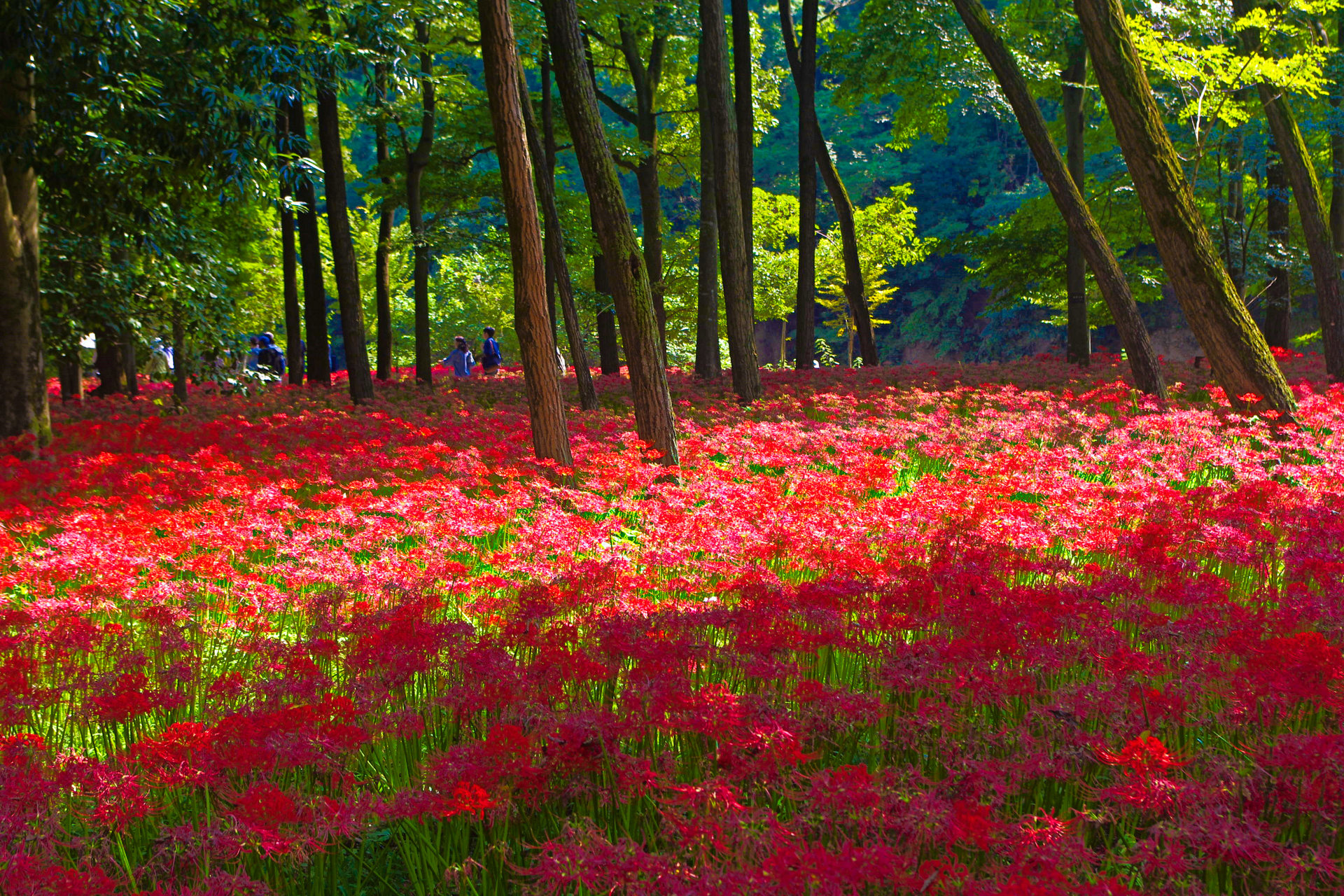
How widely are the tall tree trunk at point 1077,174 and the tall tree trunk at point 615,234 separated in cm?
1319

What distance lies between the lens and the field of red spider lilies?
203cm

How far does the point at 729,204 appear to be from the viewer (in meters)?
12.9

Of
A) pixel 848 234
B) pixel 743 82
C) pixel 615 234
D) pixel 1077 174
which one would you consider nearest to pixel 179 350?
pixel 615 234

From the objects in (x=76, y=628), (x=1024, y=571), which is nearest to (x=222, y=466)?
(x=76, y=628)

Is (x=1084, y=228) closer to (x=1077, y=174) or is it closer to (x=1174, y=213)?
(x=1174, y=213)

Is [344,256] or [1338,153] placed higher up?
[1338,153]

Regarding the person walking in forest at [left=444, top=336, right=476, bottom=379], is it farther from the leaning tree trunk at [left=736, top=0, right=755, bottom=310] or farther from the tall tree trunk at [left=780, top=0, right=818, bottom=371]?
the leaning tree trunk at [left=736, top=0, right=755, bottom=310]

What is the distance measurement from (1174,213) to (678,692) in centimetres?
937

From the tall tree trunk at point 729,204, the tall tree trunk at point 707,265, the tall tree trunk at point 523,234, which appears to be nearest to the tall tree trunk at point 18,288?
the tall tree trunk at point 523,234

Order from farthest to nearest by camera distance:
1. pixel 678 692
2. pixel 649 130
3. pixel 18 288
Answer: pixel 649 130, pixel 18 288, pixel 678 692

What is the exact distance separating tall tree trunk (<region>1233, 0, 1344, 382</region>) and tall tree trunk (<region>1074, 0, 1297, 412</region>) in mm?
5640

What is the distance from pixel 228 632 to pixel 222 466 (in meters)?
3.74

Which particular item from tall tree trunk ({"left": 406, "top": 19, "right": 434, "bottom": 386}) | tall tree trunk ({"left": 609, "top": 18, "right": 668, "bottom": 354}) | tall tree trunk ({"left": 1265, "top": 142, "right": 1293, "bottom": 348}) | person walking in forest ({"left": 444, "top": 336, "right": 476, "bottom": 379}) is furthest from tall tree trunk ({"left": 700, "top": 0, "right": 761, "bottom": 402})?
person walking in forest ({"left": 444, "top": 336, "right": 476, "bottom": 379})

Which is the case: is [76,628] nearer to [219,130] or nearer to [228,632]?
[228,632]
